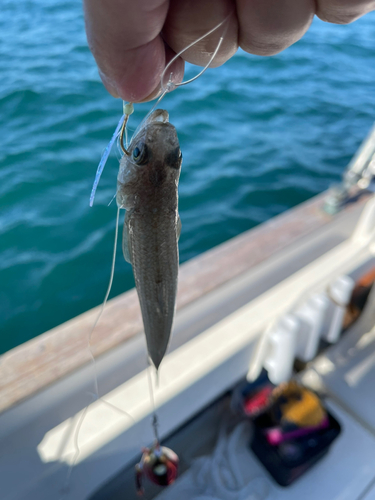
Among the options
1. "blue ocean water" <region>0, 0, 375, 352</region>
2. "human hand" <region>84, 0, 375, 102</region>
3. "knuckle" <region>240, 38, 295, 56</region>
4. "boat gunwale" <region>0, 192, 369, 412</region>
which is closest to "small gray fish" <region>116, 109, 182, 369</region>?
"human hand" <region>84, 0, 375, 102</region>

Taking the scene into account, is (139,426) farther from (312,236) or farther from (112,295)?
(312,236)

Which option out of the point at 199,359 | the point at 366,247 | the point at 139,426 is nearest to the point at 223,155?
the point at 366,247

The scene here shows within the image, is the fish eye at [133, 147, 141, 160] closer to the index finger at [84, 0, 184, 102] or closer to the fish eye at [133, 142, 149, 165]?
the fish eye at [133, 142, 149, 165]

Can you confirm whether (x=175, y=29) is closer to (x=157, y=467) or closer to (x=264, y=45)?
(x=264, y=45)

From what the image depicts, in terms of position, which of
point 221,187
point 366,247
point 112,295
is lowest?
point 112,295

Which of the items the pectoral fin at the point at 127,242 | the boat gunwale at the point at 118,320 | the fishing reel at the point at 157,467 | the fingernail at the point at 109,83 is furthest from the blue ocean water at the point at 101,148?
the fingernail at the point at 109,83

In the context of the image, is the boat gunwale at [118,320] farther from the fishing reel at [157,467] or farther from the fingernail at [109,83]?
the fingernail at [109,83]

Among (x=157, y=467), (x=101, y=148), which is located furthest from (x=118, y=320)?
(x=101, y=148)
